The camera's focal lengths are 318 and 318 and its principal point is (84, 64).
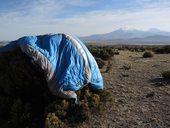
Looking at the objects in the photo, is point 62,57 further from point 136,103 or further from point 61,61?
point 136,103

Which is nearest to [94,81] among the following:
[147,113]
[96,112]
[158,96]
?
[96,112]

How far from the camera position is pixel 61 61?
29.1 ft

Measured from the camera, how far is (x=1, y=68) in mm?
9492

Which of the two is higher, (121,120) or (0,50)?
(0,50)

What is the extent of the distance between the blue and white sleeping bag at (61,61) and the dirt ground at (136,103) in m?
0.96

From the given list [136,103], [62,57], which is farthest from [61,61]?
[136,103]

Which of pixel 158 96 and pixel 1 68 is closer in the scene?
pixel 1 68

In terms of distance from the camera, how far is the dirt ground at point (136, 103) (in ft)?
28.2

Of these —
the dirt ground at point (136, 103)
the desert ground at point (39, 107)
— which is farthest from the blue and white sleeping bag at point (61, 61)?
the dirt ground at point (136, 103)

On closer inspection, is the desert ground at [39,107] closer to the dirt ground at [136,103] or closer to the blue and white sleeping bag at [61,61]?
the dirt ground at [136,103]

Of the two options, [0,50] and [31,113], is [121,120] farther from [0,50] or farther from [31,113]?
[0,50]

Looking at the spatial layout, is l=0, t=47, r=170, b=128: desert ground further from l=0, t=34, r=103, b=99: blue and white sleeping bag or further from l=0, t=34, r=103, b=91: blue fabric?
l=0, t=34, r=103, b=91: blue fabric

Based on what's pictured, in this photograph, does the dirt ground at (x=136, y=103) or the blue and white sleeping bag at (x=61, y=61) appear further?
the dirt ground at (x=136, y=103)

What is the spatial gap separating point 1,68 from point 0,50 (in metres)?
0.62
